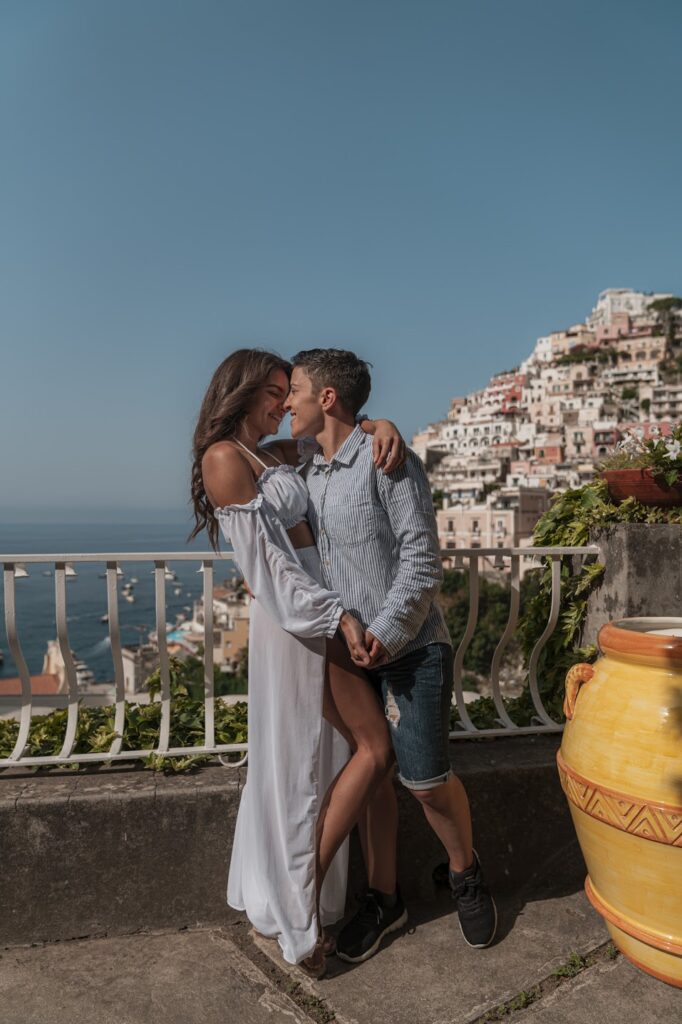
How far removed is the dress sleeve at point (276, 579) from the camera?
239cm

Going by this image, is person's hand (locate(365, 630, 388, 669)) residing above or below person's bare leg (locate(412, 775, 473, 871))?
above

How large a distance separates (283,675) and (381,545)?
22.5 inches

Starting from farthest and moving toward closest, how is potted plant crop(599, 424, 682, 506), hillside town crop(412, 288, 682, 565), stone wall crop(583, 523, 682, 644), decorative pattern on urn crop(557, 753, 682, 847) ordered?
hillside town crop(412, 288, 682, 565) → potted plant crop(599, 424, 682, 506) → stone wall crop(583, 523, 682, 644) → decorative pattern on urn crop(557, 753, 682, 847)

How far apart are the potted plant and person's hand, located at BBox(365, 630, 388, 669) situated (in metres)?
1.82

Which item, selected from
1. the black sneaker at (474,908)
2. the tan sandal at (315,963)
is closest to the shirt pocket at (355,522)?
the black sneaker at (474,908)

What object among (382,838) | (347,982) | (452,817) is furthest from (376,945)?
(452,817)

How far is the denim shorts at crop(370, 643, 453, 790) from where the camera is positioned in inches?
96.0

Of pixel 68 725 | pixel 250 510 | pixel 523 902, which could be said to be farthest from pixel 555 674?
pixel 68 725

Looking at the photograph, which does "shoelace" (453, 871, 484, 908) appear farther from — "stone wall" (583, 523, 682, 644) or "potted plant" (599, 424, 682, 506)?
"potted plant" (599, 424, 682, 506)

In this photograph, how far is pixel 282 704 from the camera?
8.27 feet

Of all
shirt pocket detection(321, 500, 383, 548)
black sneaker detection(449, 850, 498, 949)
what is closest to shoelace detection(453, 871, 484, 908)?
black sneaker detection(449, 850, 498, 949)

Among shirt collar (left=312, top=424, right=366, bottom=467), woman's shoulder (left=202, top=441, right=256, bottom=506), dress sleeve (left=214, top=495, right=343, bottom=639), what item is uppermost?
shirt collar (left=312, top=424, right=366, bottom=467)

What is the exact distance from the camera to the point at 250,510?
2395 mm

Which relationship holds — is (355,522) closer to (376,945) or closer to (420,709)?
(420,709)
